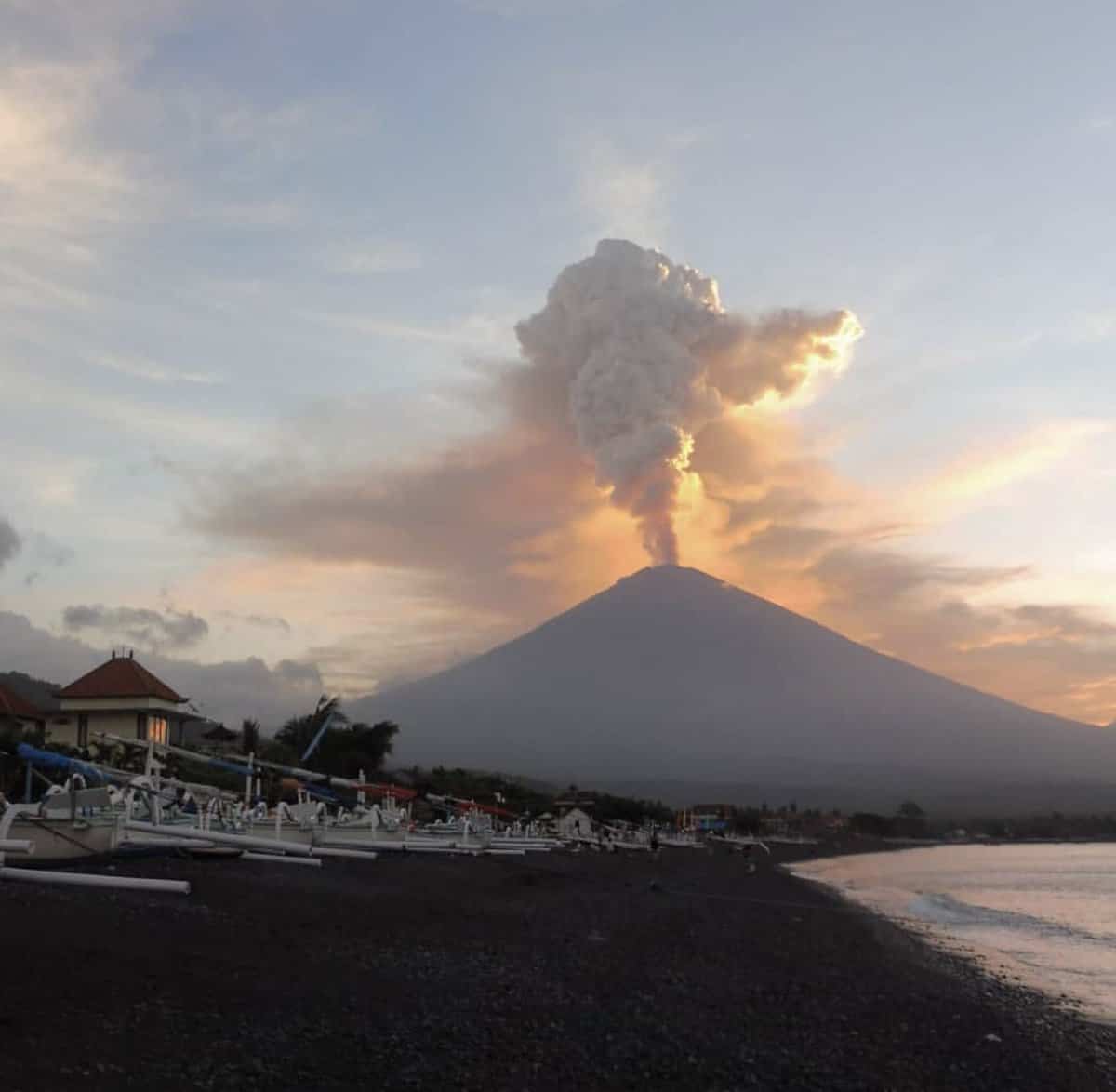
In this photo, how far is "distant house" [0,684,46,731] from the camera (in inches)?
1523

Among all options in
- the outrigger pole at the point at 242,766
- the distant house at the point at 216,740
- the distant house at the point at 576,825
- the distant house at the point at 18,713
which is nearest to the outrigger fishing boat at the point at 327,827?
the outrigger pole at the point at 242,766

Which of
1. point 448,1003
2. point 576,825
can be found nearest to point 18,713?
point 576,825

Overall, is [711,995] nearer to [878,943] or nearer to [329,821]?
[878,943]

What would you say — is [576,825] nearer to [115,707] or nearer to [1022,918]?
[115,707]

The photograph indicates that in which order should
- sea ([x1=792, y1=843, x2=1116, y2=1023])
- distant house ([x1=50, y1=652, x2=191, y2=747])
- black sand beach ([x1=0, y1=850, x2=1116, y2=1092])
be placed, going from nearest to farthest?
black sand beach ([x1=0, y1=850, x2=1116, y2=1092]) → sea ([x1=792, y1=843, x2=1116, y2=1023]) → distant house ([x1=50, y1=652, x2=191, y2=747])

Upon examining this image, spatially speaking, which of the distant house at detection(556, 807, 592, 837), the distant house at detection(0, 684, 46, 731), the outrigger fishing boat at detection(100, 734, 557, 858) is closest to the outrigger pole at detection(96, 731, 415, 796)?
the outrigger fishing boat at detection(100, 734, 557, 858)

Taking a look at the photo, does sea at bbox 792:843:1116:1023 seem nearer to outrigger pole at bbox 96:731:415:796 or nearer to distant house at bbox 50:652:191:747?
outrigger pole at bbox 96:731:415:796

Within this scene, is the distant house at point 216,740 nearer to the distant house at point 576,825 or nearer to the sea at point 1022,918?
the distant house at point 576,825

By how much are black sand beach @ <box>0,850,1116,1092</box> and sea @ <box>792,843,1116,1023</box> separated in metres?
1.85

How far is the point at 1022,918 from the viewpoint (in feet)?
112

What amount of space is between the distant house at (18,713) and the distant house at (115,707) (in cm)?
113

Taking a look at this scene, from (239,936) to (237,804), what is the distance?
1794 cm

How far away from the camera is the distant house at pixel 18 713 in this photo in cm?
3869

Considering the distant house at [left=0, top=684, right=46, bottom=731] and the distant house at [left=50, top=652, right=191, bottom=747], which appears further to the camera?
the distant house at [left=50, top=652, right=191, bottom=747]
